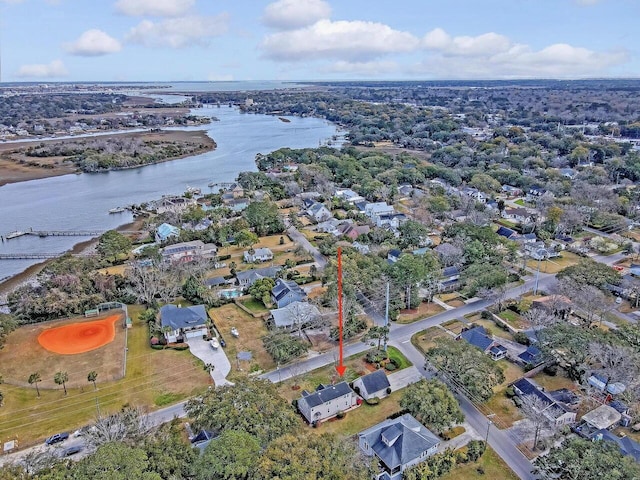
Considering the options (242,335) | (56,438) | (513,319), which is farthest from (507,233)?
(56,438)

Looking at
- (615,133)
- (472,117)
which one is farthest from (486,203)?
(472,117)

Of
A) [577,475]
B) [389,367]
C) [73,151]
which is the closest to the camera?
[577,475]

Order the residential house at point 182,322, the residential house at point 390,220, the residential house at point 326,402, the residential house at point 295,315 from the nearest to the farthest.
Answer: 1. the residential house at point 326,402
2. the residential house at point 182,322
3. the residential house at point 295,315
4. the residential house at point 390,220

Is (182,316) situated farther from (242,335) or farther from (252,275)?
(252,275)

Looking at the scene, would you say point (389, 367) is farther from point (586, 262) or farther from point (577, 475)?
point (586, 262)

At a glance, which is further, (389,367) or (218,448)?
(389,367)

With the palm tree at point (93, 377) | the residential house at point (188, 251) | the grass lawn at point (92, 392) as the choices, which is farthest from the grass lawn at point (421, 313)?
the palm tree at point (93, 377)

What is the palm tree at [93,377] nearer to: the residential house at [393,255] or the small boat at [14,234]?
the residential house at [393,255]
